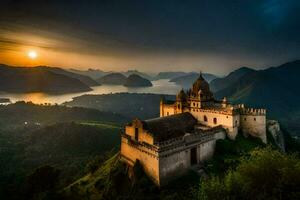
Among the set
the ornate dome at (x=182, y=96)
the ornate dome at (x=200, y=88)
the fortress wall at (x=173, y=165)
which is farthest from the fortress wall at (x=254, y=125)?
the fortress wall at (x=173, y=165)

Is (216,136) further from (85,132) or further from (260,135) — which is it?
(85,132)

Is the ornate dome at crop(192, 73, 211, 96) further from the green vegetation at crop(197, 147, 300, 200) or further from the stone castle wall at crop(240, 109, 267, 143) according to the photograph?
the green vegetation at crop(197, 147, 300, 200)

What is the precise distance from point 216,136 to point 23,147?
115m

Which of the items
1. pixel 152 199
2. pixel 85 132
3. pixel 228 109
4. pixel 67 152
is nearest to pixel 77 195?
pixel 152 199

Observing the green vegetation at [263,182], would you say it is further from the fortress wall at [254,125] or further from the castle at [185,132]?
the fortress wall at [254,125]

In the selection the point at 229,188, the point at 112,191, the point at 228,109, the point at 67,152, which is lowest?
the point at 67,152

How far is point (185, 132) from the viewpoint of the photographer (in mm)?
55406

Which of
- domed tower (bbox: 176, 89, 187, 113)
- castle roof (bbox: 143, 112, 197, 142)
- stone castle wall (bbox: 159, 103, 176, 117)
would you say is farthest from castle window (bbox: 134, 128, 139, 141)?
stone castle wall (bbox: 159, 103, 176, 117)

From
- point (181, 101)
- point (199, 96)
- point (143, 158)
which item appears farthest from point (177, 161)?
point (181, 101)

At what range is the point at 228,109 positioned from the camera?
186ft

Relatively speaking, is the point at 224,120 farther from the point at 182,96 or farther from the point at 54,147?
the point at 54,147

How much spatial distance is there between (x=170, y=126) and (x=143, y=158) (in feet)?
34.6

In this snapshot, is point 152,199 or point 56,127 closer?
point 152,199

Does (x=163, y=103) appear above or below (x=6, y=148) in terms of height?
above
